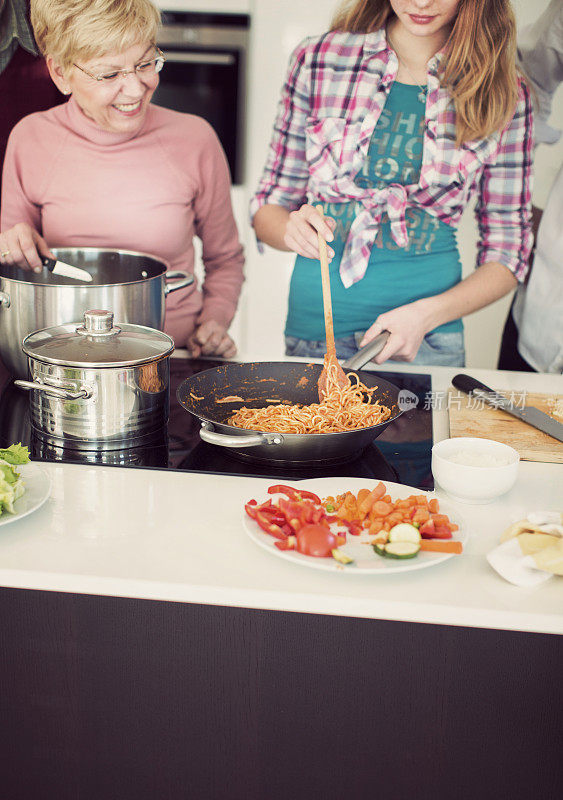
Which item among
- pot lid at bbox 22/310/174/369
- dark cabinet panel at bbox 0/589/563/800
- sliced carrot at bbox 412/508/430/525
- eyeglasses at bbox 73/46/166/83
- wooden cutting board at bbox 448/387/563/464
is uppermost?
eyeglasses at bbox 73/46/166/83

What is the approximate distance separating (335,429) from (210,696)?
0.45m

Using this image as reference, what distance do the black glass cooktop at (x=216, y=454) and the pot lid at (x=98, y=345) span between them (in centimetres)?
16

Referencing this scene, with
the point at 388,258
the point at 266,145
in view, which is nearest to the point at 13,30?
the point at 388,258

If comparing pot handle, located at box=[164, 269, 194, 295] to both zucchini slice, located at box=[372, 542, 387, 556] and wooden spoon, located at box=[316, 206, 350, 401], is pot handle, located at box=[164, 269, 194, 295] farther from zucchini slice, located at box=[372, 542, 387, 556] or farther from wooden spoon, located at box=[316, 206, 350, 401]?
zucchini slice, located at box=[372, 542, 387, 556]

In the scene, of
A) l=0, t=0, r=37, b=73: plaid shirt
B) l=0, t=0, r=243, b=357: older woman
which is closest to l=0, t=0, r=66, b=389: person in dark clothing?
l=0, t=0, r=37, b=73: plaid shirt

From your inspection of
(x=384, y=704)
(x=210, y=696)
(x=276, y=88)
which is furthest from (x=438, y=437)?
(x=276, y=88)

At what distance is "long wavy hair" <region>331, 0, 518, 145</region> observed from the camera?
198 centimetres

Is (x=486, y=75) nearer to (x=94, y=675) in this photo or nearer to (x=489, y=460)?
(x=489, y=460)

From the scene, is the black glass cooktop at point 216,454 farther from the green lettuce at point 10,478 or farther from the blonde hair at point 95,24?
the blonde hair at point 95,24

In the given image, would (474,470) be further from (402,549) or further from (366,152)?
(366,152)

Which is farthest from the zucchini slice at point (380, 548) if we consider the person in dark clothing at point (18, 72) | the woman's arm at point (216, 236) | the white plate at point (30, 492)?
the person in dark clothing at point (18, 72)

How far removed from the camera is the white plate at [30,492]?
1078 mm

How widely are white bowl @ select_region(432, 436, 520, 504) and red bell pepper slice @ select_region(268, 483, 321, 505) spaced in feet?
0.63

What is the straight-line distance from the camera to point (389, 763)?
1.27m
